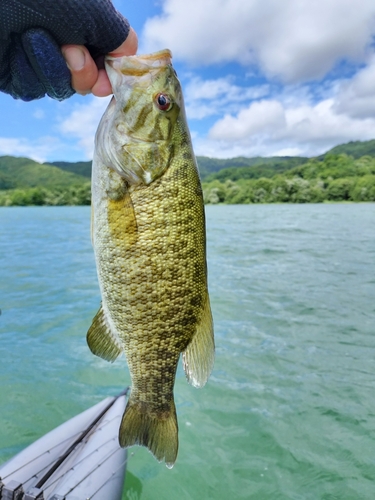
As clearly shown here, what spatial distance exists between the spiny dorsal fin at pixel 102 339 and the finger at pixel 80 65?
1.29m

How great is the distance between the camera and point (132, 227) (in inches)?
83.9

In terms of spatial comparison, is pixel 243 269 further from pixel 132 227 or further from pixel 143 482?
pixel 132 227

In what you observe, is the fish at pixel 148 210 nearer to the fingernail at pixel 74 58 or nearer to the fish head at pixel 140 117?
the fish head at pixel 140 117

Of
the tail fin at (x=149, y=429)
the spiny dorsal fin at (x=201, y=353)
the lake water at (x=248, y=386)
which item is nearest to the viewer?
the spiny dorsal fin at (x=201, y=353)

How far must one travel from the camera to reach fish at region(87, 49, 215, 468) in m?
2.14

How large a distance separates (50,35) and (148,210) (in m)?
0.99

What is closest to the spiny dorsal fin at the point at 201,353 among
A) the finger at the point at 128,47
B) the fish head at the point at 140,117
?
the fish head at the point at 140,117

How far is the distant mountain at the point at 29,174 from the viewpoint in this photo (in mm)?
146875

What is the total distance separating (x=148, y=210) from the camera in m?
2.14

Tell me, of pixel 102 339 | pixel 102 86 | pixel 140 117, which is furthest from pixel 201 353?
pixel 102 86

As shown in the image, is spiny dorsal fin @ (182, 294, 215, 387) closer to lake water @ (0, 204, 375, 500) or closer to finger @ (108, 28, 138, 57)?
finger @ (108, 28, 138, 57)

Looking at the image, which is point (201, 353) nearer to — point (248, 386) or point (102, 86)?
point (102, 86)

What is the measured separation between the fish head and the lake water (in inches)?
202

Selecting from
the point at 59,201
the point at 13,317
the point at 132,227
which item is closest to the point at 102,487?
the point at 132,227
